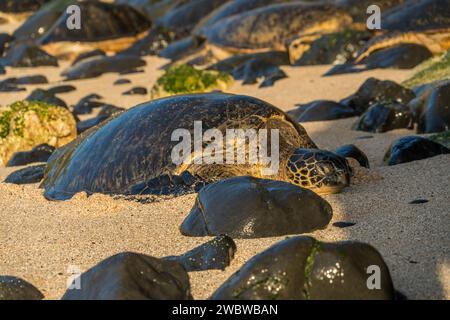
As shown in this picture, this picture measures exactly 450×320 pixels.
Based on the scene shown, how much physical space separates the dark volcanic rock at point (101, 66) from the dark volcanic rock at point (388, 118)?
787 centimetres

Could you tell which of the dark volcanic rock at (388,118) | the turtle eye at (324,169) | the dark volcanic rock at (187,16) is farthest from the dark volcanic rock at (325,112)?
the dark volcanic rock at (187,16)

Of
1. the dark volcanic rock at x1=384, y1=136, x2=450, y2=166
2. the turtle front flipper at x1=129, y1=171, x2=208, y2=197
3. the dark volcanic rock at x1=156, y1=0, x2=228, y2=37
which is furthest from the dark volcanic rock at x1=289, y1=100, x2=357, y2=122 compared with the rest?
the dark volcanic rock at x1=156, y1=0, x2=228, y2=37

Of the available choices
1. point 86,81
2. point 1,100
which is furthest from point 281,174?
point 86,81

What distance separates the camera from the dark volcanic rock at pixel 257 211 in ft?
14.3

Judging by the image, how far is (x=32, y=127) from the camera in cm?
834

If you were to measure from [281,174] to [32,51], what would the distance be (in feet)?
40.4

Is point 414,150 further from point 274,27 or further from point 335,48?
point 274,27

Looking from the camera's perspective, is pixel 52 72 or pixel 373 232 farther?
pixel 52 72

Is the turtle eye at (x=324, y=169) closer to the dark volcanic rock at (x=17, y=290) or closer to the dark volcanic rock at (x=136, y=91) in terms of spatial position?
the dark volcanic rock at (x=17, y=290)

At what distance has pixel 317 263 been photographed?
3.30m

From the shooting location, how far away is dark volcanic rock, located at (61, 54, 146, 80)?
14.5m

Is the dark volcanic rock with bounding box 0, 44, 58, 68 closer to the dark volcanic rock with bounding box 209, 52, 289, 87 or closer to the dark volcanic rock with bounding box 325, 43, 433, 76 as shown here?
the dark volcanic rock with bounding box 209, 52, 289, 87

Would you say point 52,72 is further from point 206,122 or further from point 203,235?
point 203,235
